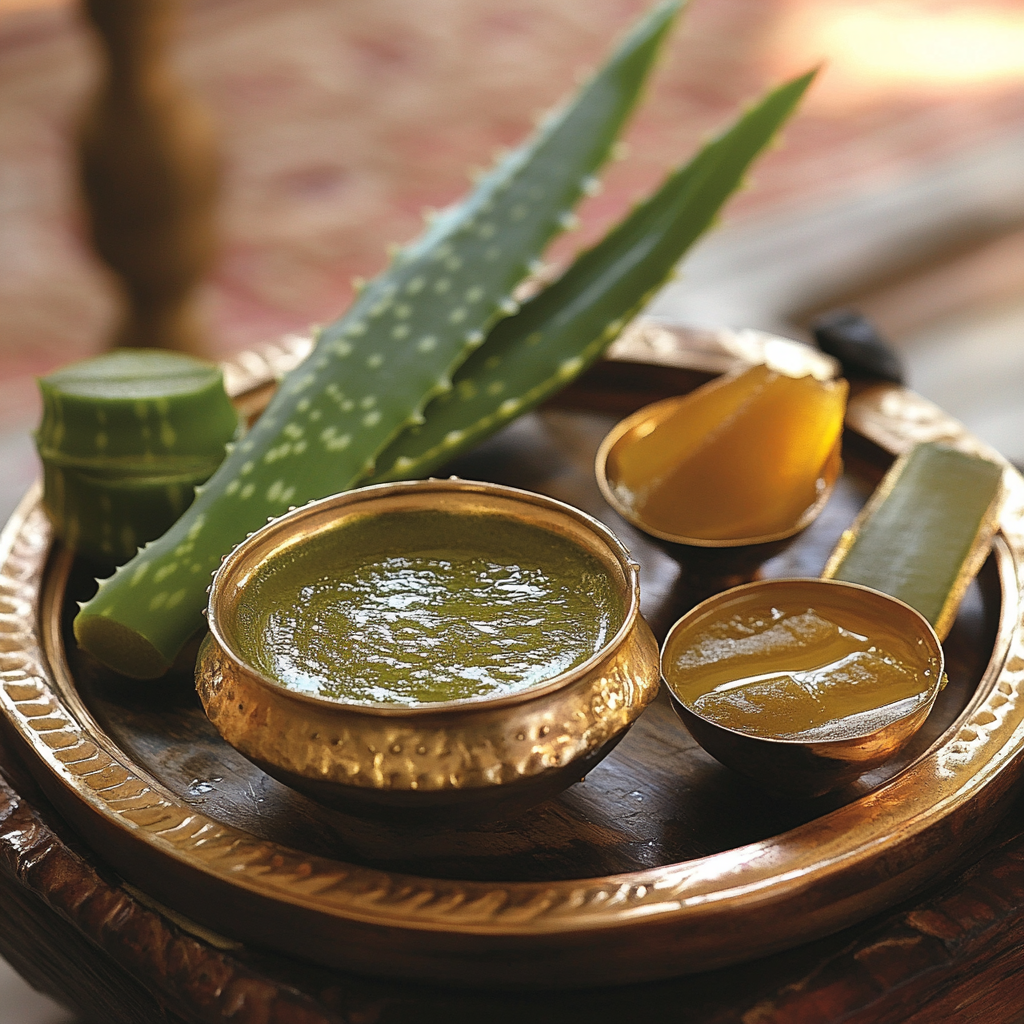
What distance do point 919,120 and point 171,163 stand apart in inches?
77.2

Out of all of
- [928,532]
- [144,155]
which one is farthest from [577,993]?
[144,155]

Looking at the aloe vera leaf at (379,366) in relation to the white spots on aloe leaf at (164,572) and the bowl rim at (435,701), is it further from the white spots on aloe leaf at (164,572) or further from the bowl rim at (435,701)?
the bowl rim at (435,701)

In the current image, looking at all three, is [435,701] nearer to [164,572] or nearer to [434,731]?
[434,731]

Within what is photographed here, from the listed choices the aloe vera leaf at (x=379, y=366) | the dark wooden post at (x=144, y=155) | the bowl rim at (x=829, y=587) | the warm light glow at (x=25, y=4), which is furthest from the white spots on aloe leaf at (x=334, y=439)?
the warm light glow at (x=25, y=4)

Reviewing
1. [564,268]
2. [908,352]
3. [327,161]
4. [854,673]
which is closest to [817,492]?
[854,673]

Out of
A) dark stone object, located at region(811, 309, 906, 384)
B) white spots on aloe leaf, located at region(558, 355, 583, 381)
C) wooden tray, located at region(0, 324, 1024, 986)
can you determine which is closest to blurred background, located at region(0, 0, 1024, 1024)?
dark stone object, located at region(811, 309, 906, 384)

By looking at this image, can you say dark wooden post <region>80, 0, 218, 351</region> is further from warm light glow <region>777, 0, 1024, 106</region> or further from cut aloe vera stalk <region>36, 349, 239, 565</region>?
warm light glow <region>777, 0, 1024, 106</region>

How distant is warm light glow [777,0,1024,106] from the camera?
3.29 m

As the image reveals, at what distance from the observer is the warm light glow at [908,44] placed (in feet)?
10.8

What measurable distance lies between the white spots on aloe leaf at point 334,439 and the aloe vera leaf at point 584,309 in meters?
0.04

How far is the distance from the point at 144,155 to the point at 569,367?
0.98 metres

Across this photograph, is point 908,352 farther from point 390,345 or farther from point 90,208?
point 390,345

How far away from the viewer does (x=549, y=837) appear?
66 centimetres

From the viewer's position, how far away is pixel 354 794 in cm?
58
